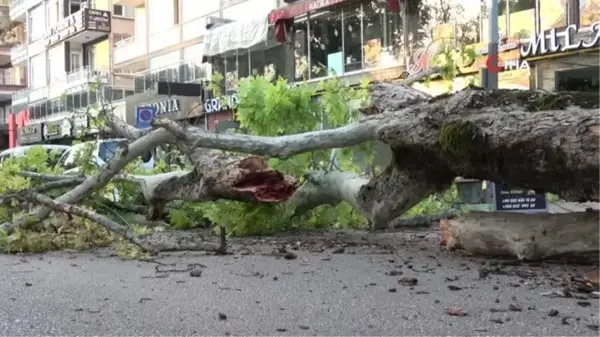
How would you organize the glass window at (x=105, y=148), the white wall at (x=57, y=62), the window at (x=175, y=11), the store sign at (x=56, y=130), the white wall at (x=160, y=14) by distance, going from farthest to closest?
the white wall at (x=57, y=62), the store sign at (x=56, y=130), the white wall at (x=160, y=14), the window at (x=175, y=11), the glass window at (x=105, y=148)

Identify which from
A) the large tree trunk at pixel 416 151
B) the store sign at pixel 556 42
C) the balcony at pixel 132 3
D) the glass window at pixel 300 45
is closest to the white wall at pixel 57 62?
the balcony at pixel 132 3

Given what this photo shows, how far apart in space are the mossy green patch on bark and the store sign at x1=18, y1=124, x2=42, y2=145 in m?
39.5

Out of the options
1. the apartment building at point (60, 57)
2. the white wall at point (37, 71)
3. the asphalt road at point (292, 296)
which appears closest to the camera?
the asphalt road at point (292, 296)

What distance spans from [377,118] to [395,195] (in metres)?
0.78

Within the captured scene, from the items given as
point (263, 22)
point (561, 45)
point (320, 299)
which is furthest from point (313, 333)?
point (263, 22)

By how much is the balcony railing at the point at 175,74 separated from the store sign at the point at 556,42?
14854mm

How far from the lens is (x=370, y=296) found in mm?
4609

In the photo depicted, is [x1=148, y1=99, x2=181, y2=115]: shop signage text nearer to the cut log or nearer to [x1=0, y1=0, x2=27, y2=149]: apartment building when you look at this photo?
the cut log

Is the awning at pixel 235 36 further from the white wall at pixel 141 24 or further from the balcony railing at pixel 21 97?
the balcony railing at pixel 21 97

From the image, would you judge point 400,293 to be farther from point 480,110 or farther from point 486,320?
point 480,110

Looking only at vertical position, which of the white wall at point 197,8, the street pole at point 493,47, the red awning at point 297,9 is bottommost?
the street pole at point 493,47

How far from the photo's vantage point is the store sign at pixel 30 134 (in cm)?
4231

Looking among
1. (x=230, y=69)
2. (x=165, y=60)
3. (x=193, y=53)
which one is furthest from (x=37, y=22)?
(x=230, y=69)

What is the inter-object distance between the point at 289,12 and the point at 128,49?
50.0ft
